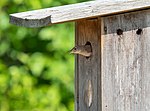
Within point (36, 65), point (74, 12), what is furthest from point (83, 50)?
point (36, 65)

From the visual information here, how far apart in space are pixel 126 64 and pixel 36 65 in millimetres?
1897

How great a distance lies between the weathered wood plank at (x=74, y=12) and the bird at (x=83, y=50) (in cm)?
22

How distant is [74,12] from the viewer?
2.54m

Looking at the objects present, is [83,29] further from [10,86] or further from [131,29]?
[10,86]

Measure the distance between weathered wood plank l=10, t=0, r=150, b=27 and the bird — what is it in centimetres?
22

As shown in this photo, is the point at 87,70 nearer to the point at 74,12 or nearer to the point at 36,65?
the point at 74,12

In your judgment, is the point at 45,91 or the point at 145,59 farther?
the point at 45,91

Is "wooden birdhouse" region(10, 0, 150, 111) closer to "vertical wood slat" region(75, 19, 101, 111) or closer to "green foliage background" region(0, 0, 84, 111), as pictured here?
"vertical wood slat" region(75, 19, 101, 111)

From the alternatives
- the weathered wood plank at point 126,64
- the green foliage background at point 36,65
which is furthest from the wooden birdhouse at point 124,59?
the green foliage background at point 36,65

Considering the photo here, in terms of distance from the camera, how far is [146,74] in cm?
269

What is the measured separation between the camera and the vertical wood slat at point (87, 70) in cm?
276

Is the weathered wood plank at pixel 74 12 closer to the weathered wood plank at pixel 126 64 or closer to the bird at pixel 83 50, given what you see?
the weathered wood plank at pixel 126 64

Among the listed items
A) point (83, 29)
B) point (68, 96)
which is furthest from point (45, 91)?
point (83, 29)

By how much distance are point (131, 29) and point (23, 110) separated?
86.6 inches
